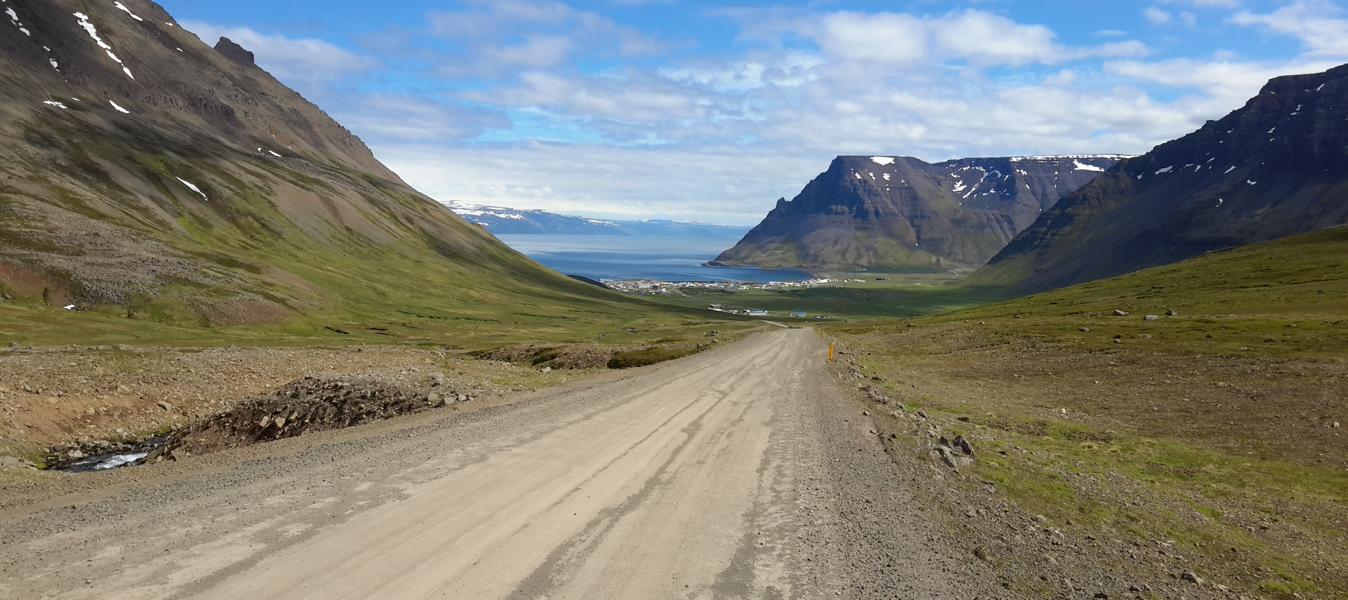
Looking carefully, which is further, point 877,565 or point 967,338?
point 967,338

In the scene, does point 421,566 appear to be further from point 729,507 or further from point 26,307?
point 26,307

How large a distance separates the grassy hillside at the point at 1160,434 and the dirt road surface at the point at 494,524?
2842mm

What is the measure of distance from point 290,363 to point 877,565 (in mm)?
48360

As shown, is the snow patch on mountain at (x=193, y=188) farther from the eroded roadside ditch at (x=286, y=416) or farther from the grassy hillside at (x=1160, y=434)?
the grassy hillside at (x=1160, y=434)

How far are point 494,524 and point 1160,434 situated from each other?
28.4 metres

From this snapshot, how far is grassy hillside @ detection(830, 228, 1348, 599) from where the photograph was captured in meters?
14.4

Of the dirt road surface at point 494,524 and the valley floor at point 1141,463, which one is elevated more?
the dirt road surface at point 494,524

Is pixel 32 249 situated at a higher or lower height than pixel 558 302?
higher

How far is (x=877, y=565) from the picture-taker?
1209 cm

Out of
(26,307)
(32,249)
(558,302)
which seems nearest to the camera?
(26,307)

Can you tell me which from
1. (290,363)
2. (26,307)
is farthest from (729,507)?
(26,307)

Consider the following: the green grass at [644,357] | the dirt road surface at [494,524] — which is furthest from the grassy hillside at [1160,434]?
the green grass at [644,357]

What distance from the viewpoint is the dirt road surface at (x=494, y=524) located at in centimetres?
1064

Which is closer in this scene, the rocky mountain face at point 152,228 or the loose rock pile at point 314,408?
the loose rock pile at point 314,408
